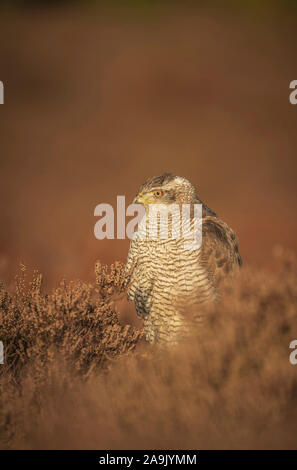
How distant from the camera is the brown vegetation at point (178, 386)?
2047mm

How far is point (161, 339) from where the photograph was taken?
10.3ft

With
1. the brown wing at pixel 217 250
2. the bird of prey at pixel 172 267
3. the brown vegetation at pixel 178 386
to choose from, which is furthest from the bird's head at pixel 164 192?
the brown vegetation at pixel 178 386

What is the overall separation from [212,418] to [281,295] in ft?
2.20

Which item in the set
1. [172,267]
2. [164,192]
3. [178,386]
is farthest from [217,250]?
[178,386]

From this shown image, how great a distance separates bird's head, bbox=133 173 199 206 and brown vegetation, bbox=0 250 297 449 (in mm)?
781

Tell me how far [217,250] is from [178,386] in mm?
1094

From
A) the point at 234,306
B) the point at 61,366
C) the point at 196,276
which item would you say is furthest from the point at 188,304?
the point at 61,366

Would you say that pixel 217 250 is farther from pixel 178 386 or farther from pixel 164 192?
pixel 178 386

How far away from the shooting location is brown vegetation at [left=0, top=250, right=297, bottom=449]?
2.05 metres

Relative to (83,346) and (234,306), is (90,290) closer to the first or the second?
(83,346)

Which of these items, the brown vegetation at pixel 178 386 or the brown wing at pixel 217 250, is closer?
the brown vegetation at pixel 178 386

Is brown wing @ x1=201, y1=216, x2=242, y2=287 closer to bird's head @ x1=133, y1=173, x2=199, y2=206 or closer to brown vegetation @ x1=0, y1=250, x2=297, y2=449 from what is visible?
bird's head @ x1=133, y1=173, x2=199, y2=206

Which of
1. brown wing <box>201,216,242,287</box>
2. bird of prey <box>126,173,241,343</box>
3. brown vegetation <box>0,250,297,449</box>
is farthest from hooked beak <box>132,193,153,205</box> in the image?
brown vegetation <box>0,250,297,449</box>

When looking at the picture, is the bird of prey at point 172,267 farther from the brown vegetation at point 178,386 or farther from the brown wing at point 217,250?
the brown vegetation at point 178,386
